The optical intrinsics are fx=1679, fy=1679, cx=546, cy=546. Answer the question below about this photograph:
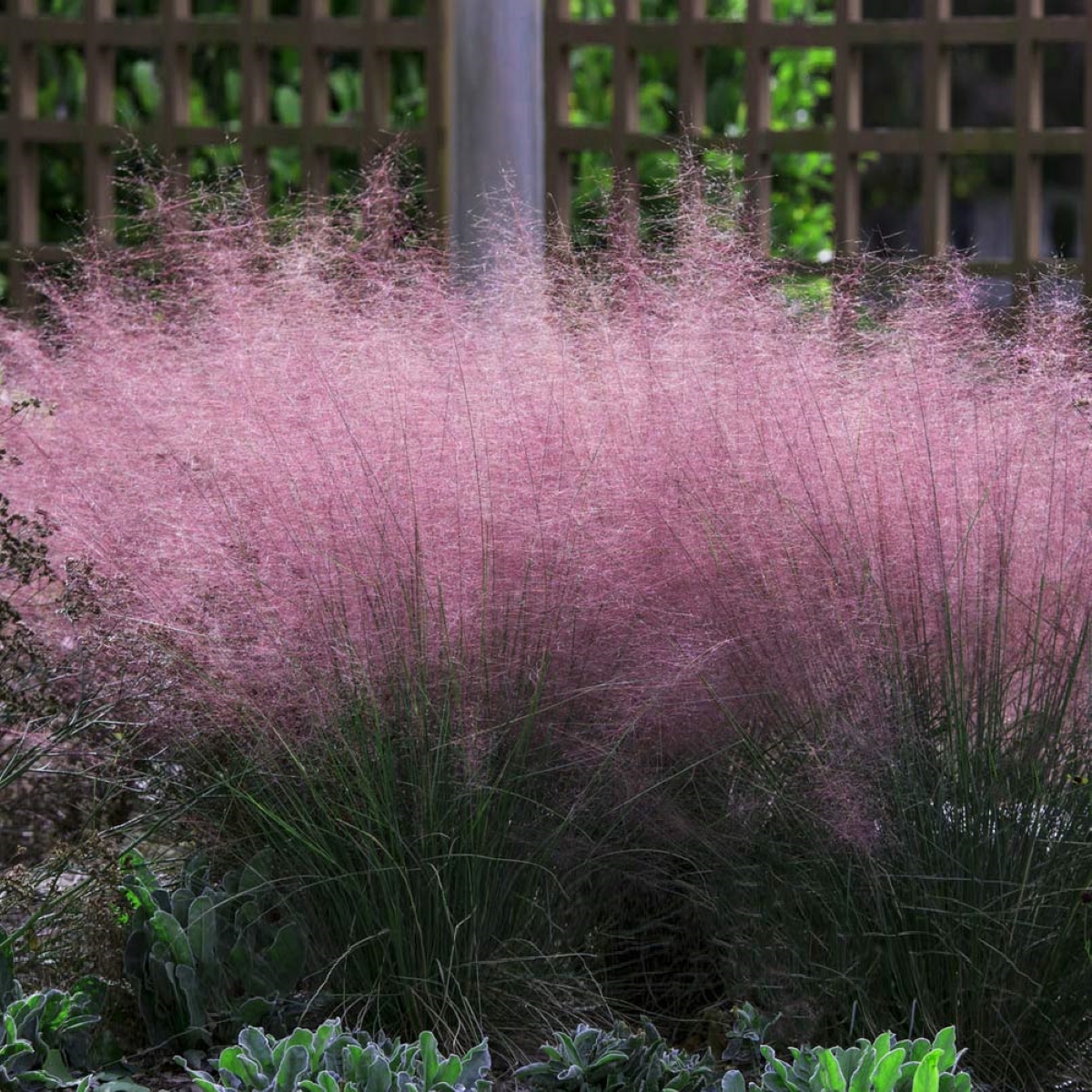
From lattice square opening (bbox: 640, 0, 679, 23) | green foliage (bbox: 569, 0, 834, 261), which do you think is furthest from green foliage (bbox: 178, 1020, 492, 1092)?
lattice square opening (bbox: 640, 0, 679, 23)

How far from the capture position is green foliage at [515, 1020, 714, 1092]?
2.06 meters

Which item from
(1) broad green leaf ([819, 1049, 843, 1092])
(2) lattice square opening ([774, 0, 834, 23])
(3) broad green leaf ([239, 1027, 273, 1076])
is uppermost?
(2) lattice square opening ([774, 0, 834, 23])

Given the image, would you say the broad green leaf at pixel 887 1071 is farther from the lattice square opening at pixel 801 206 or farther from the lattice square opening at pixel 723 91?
the lattice square opening at pixel 723 91

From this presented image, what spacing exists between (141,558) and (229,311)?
2.16ft

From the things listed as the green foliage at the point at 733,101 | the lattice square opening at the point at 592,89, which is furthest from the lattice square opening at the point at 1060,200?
the lattice square opening at the point at 592,89

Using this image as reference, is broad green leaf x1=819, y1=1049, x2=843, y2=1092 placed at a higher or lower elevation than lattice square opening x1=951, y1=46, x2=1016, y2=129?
lower

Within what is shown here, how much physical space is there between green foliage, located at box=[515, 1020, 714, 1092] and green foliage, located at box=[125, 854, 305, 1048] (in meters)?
A: 0.40

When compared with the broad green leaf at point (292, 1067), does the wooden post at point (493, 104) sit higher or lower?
higher

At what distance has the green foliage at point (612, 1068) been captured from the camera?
6.75 ft

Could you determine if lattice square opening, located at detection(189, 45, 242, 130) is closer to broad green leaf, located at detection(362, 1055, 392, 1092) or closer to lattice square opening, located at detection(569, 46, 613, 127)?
lattice square opening, located at detection(569, 46, 613, 127)

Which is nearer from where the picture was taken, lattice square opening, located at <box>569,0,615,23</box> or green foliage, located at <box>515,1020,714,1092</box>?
green foliage, located at <box>515,1020,714,1092</box>

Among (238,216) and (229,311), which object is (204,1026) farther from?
(238,216)

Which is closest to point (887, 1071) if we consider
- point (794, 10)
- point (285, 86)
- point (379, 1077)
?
point (379, 1077)

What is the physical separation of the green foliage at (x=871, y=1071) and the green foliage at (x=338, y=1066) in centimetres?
32
